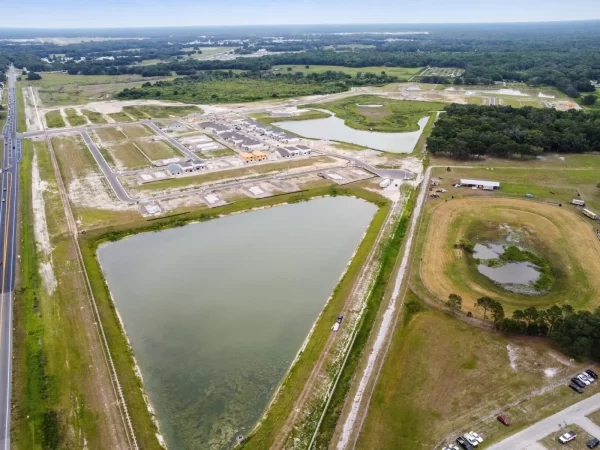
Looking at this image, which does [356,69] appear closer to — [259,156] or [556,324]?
[259,156]

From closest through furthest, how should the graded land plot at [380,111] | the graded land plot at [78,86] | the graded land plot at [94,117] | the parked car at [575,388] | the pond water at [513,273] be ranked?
the parked car at [575,388]
the pond water at [513,273]
the graded land plot at [380,111]
the graded land plot at [94,117]
the graded land plot at [78,86]

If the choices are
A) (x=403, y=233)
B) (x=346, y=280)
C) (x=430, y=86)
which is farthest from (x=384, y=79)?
(x=346, y=280)

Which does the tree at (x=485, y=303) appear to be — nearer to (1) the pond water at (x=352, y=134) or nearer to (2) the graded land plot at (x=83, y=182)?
(2) the graded land plot at (x=83, y=182)

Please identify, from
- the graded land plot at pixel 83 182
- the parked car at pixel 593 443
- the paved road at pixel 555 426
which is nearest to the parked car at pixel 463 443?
the paved road at pixel 555 426

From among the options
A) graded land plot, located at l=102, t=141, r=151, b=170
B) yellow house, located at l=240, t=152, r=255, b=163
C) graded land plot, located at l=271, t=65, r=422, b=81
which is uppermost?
graded land plot, located at l=271, t=65, r=422, b=81

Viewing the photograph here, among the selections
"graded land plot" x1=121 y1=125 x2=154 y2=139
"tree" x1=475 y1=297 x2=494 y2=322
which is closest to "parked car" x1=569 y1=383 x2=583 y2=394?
"tree" x1=475 y1=297 x2=494 y2=322

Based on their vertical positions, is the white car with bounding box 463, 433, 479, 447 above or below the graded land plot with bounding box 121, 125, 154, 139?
below

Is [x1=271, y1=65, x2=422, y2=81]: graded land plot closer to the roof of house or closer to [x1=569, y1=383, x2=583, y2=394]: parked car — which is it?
the roof of house

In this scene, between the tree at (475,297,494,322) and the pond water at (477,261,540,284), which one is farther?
the pond water at (477,261,540,284)

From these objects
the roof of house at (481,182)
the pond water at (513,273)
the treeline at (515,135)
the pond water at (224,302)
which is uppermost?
the treeline at (515,135)
